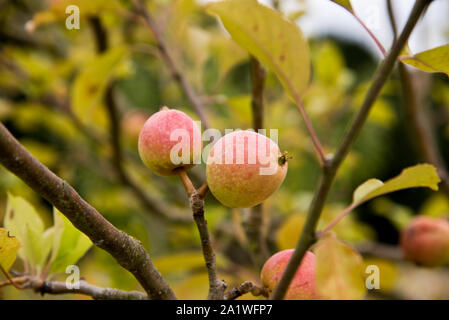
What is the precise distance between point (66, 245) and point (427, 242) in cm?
87

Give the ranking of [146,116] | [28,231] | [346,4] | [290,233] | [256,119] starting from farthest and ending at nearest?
[146,116] → [290,233] → [256,119] → [28,231] → [346,4]

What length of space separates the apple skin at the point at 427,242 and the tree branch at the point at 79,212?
85 centimetres

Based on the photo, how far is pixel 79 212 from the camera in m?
0.41

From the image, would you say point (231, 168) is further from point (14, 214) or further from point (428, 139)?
point (428, 139)

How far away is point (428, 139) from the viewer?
4.24ft

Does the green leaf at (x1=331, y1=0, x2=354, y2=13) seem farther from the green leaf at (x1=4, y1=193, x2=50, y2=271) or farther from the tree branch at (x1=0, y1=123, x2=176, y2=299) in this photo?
the green leaf at (x1=4, y1=193, x2=50, y2=271)

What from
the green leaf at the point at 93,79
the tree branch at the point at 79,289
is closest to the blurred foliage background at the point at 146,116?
the green leaf at the point at 93,79

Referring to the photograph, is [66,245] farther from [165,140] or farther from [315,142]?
[315,142]

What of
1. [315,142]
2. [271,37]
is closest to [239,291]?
[315,142]

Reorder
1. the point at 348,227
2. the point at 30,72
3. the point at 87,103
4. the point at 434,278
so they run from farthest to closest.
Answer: the point at 434,278
the point at 348,227
the point at 30,72
the point at 87,103

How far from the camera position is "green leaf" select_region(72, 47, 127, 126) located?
104 cm

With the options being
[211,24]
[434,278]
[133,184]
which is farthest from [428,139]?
[434,278]

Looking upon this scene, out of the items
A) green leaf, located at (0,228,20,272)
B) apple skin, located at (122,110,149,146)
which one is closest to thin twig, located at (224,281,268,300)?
green leaf, located at (0,228,20,272)
